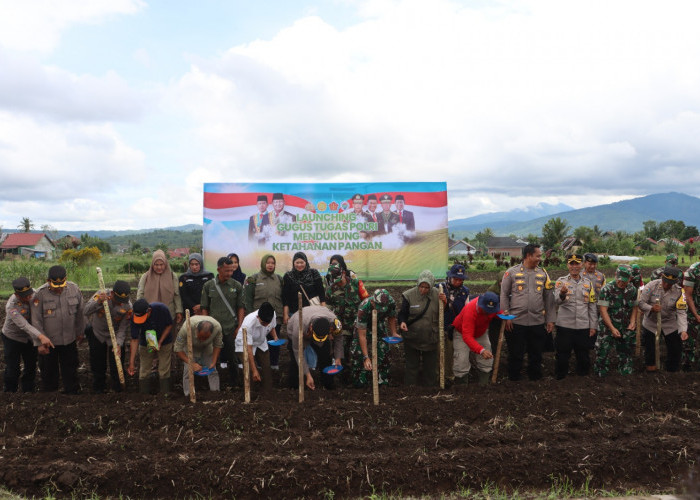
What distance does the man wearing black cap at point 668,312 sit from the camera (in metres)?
→ 6.49

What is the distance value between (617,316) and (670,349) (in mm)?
1004

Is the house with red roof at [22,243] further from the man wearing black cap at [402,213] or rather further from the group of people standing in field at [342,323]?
the group of people standing in field at [342,323]

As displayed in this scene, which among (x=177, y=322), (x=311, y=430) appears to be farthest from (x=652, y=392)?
(x=177, y=322)

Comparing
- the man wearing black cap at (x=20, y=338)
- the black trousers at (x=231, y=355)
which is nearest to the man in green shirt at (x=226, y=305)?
the black trousers at (x=231, y=355)

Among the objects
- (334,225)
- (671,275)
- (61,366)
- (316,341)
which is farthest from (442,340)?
(334,225)

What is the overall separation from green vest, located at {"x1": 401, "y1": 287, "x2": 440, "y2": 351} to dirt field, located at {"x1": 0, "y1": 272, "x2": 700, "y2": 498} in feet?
1.90

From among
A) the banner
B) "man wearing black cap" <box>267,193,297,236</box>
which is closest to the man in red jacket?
the banner

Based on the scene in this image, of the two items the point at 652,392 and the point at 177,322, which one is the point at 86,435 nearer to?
the point at 177,322

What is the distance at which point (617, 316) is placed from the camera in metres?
6.47

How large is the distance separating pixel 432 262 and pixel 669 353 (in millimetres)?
5493

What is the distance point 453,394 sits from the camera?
228 inches

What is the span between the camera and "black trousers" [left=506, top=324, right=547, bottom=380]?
6266 mm

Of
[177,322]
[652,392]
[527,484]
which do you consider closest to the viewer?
[527,484]

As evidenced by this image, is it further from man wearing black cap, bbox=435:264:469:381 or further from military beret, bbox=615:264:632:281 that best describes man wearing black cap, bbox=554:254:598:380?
man wearing black cap, bbox=435:264:469:381
